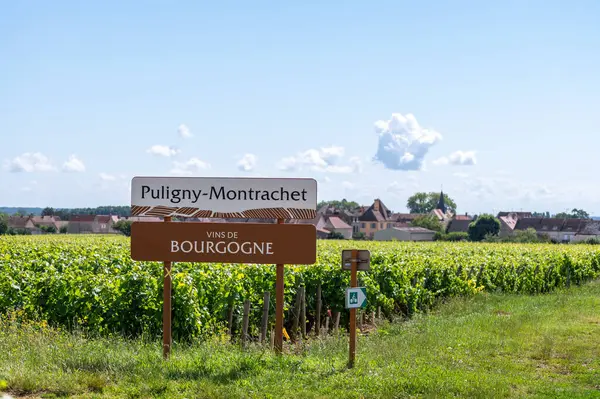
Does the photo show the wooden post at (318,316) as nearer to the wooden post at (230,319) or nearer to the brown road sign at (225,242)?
the wooden post at (230,319)

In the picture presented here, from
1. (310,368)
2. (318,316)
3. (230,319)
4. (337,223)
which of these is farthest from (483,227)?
(310,368)

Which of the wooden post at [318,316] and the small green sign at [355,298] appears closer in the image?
the small green sign at [355,298]

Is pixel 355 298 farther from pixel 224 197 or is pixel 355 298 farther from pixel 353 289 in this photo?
pixel 224 197

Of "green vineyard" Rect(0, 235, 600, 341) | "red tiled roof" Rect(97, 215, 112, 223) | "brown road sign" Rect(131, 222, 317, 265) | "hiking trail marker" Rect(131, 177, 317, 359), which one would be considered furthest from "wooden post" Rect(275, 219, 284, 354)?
"red tiled roof" Rect(97, 215, 112, 223)

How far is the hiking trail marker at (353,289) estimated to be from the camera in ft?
31.8

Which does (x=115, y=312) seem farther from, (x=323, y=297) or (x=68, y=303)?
(x=323, y=297)

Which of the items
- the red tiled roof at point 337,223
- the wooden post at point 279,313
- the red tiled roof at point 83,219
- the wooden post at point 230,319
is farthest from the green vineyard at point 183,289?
the red tiled roof at point 83,219

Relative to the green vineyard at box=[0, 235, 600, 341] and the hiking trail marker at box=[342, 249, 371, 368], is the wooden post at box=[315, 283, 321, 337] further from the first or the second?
the hiking trail marker at box=[342, 249, 371, 368]

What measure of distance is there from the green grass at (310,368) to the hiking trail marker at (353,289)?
336mm

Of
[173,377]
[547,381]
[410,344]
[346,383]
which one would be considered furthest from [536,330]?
[173,377]

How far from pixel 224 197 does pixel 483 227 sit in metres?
112

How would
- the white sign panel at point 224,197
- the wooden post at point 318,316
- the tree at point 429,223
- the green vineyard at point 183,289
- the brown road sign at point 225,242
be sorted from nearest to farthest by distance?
the brown road sign at point 225,242, the white sign panel at point 224,197, the green vineyard at point 183,289, the wooden post at point 318,316, the tree at point 429,223

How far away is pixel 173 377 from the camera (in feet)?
28.4

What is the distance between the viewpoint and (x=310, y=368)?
9211mm
